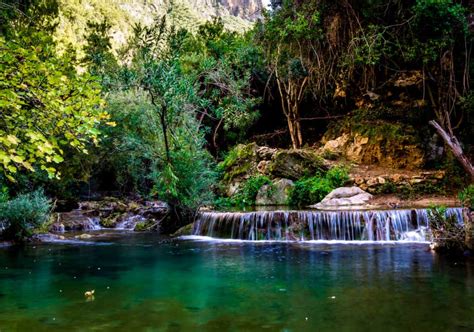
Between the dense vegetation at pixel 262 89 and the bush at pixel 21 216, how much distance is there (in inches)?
3.2

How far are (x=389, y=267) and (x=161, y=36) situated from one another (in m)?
9.46

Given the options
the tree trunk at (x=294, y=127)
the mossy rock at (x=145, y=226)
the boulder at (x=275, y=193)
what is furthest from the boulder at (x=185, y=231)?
the tree trunk at (x=294, y=127)

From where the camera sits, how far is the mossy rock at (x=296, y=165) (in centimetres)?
1884

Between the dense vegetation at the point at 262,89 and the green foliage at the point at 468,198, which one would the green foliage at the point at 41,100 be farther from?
the green foliage at the point at 468,198

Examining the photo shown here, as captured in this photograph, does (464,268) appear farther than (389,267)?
No

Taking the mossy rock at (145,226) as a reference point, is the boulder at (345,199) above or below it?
above

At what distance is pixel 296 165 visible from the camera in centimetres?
1916

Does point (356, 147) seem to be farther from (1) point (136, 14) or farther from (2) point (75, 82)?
(1) point (136, 14)

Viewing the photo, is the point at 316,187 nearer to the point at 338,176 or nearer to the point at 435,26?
the point at 338,176

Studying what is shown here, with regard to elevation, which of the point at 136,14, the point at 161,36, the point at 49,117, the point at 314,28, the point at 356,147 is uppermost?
the point at 136,14

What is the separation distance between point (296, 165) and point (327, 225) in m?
6.96

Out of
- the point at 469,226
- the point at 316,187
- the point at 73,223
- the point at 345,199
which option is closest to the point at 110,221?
the point at 73,223

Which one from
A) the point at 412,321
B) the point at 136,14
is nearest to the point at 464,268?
the point at 412,321

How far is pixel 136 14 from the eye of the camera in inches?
3314
